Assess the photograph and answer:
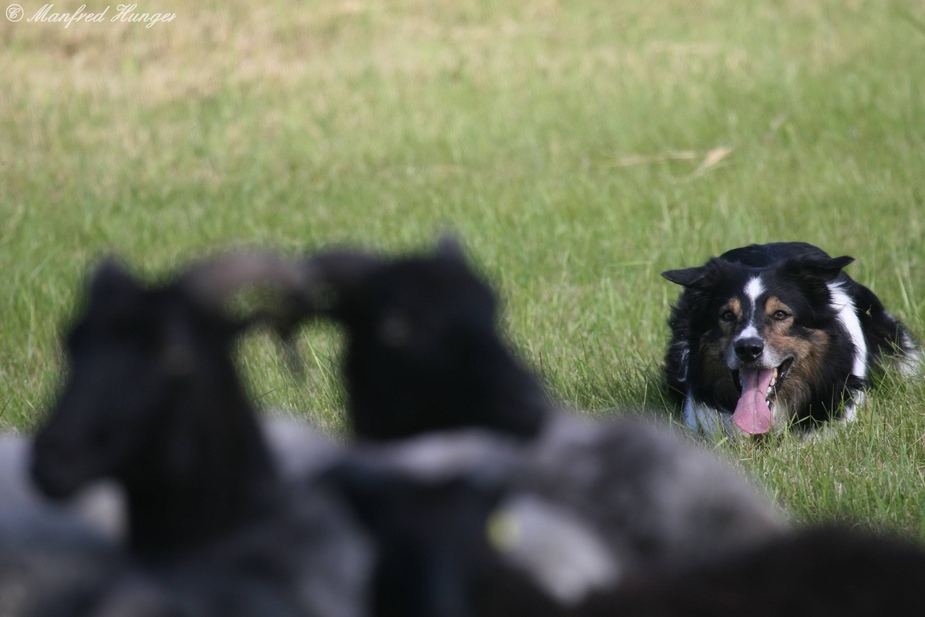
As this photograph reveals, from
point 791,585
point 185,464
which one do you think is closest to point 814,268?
Result: point 791,585

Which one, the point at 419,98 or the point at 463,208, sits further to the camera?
the point at 419,98

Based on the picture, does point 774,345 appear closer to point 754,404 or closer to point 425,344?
point 754,404

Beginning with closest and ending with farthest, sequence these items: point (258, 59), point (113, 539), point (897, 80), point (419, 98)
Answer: point (113, 539) < point (897, 80) < point (419, 98) < point (258, 59)

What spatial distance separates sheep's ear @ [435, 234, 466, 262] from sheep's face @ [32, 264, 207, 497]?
1.13 ft

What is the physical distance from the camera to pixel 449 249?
129 cm

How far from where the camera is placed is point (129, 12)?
12.9 m

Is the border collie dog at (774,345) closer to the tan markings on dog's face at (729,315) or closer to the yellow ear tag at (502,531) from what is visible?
the tan markings on dog's face at (729,315)

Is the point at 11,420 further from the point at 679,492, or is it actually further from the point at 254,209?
the point at 254,209

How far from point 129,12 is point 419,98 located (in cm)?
469

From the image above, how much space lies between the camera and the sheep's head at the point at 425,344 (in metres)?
1.26

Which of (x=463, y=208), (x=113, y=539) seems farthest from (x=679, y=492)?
(x=463, y=208)

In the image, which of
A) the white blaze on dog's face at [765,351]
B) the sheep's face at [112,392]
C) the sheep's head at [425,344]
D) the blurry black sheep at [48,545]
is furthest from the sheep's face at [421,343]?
the white blaze on dog's face at [765,351]

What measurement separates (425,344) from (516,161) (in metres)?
7.83

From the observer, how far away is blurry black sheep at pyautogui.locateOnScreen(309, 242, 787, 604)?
1.26 metres
